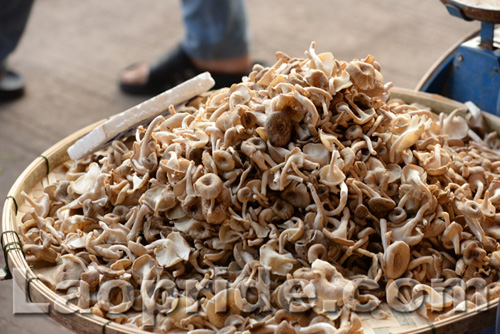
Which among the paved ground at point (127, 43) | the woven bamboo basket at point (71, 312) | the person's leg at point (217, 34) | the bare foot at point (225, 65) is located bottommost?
the paved ground at point (127, 43)

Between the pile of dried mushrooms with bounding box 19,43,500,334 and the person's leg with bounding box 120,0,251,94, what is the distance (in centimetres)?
136

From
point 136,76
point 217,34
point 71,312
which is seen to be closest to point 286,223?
point 71,312

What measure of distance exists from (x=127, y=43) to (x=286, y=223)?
8.47 ft

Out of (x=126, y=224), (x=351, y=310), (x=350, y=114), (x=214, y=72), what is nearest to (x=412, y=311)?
(x=351, y=310)

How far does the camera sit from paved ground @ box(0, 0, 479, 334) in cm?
282

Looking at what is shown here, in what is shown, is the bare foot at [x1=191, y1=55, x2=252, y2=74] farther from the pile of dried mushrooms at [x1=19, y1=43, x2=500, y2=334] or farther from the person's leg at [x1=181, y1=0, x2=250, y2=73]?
the pile of dried mushrooms at [x1=19, y1=43, x2=500, y2=334]

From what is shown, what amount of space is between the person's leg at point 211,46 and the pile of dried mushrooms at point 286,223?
1358mm

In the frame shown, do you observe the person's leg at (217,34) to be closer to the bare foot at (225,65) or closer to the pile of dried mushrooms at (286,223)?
the bare foot at (225,65)

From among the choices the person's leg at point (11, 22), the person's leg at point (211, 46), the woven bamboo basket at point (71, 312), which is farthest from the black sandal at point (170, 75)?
the woven bamboo basket at point (71, 312)

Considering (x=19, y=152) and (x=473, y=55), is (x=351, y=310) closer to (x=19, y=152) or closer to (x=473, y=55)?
(x=473, y=55)

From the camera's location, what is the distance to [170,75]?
9.32 feet

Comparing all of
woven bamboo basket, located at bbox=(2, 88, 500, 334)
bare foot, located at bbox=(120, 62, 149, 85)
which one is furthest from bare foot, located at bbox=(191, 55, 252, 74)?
woven bamboo basket, located at bbox=(2, 88, 500, 334)

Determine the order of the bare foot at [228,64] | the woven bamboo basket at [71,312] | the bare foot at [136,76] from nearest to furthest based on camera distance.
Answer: the woven bamboo basket at [71,312], the bare foot at [228,64], the bare foot at [136,76]

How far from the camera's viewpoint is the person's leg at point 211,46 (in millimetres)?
2533
